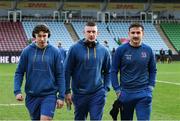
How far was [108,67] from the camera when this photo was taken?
9.37 metres

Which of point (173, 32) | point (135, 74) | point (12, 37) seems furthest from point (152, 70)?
point (173, 32)

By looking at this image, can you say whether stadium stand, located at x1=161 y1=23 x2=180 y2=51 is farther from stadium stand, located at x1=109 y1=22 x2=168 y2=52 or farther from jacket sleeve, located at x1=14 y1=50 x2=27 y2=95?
jacket sleeve, located at x1=14 y1=50 x2=27 y2=95

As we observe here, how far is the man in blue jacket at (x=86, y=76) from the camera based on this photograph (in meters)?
8.93

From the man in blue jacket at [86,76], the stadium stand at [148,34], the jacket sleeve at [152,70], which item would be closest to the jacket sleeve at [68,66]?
the man in blue jacket at [86,76]

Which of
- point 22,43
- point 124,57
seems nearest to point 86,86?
point 124,57

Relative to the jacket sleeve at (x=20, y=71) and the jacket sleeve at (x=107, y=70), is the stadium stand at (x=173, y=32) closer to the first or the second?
the jacket sleeve at (x=107, y=70)

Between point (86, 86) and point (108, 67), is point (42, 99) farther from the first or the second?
point (108, 67)

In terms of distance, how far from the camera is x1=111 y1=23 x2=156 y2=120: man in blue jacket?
894 centimetres

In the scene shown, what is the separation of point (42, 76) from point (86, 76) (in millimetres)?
823

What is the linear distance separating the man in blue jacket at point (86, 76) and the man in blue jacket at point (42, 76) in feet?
1.50

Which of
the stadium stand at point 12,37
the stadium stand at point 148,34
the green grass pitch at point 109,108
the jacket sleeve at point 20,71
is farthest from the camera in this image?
the stadium stand at point 148,34

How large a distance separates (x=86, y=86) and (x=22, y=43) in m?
45.9

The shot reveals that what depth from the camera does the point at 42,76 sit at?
8586 mm

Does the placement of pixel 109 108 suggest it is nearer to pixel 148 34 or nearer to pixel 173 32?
pixel 148 34
